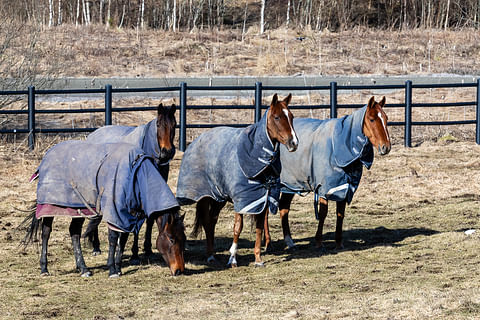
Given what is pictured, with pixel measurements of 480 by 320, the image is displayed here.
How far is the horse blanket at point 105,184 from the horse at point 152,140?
678 mm

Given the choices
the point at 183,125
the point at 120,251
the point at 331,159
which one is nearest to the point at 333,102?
the point at 183,125

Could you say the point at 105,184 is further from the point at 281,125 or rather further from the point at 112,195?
the point at 281,125

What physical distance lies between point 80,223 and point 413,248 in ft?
12.6

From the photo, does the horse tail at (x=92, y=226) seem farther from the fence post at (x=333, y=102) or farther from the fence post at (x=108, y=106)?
the fence post at (x=333, y=102)

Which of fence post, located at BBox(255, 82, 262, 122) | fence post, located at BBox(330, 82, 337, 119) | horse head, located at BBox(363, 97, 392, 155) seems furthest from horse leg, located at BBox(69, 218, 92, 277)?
fence post, located at BBox(330, 82, 337, 119)

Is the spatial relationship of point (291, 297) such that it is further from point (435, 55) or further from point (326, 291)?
point (435, 55)

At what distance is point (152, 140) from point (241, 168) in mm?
1201

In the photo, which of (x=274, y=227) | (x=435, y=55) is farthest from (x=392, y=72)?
(x=274, y=227)

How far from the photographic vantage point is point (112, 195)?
8008mm

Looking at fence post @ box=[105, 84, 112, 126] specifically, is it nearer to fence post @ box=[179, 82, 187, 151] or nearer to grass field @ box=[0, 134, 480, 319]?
fence post @ box=[179, 82, 187, 151]

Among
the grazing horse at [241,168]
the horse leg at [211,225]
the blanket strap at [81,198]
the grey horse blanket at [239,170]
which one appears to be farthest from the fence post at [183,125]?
the blanket strap at [81,198]

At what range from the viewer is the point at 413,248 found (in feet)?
30.9

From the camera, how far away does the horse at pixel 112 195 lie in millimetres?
8016

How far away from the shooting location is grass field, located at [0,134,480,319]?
6863mm
